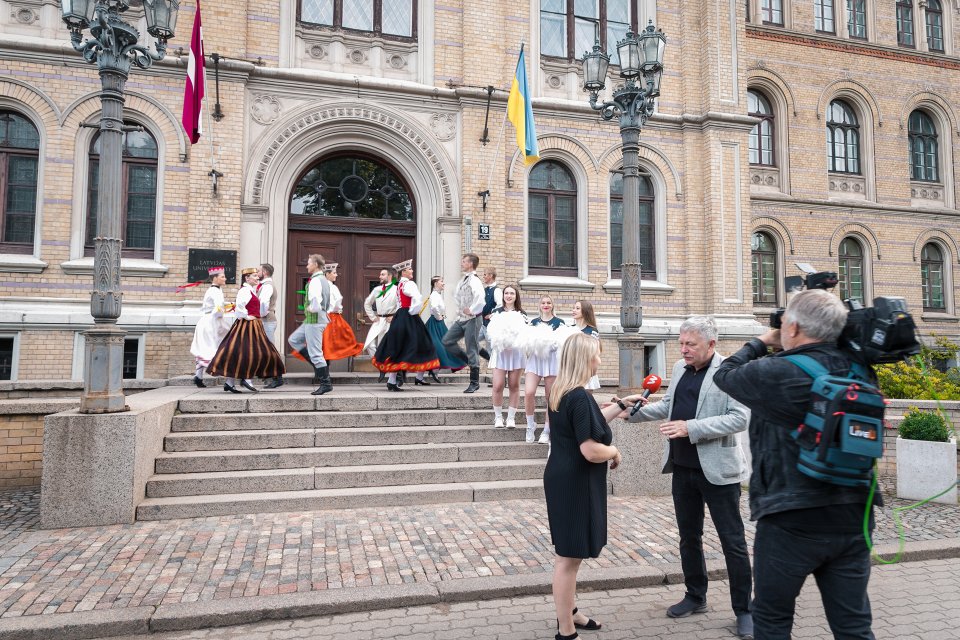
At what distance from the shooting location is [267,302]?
361 inches

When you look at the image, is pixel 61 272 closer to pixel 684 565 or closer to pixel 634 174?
pixel 634 174

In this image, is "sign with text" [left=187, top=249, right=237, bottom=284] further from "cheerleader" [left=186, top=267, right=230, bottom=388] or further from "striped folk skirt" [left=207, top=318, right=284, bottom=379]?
"striped folk skirt" [left=207, top=318, right=284, bottom=379]

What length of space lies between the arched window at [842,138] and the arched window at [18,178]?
72.0 ft

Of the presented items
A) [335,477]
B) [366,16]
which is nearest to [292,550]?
[335,477]

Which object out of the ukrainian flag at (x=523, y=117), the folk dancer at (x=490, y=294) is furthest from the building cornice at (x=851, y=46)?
the folk dancer at (x=490, y=294)

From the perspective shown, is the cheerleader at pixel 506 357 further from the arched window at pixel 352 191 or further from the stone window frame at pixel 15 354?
the stone window frame at pixel 15 354

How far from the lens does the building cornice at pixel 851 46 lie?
1914 centimetres

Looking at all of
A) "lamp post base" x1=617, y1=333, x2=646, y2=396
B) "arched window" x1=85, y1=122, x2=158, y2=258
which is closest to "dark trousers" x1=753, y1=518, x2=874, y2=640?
"lamp post base" x1=617, y1=333, x2=646, y2=396

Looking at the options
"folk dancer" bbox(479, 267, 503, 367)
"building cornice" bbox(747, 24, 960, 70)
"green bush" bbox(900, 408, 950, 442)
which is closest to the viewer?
"green bush" bbox(900, 408, 950, 442)

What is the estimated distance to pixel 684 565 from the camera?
13.9 feet

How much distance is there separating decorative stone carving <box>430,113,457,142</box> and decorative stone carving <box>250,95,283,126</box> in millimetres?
3270

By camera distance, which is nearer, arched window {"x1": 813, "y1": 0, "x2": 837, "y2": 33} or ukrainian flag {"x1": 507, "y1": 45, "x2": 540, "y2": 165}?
ukrainian flag {"x1": 507, "y1": 45, "x2": 540, "y2": 165}

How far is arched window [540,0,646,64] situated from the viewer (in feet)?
47.7

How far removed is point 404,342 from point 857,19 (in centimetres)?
2034
